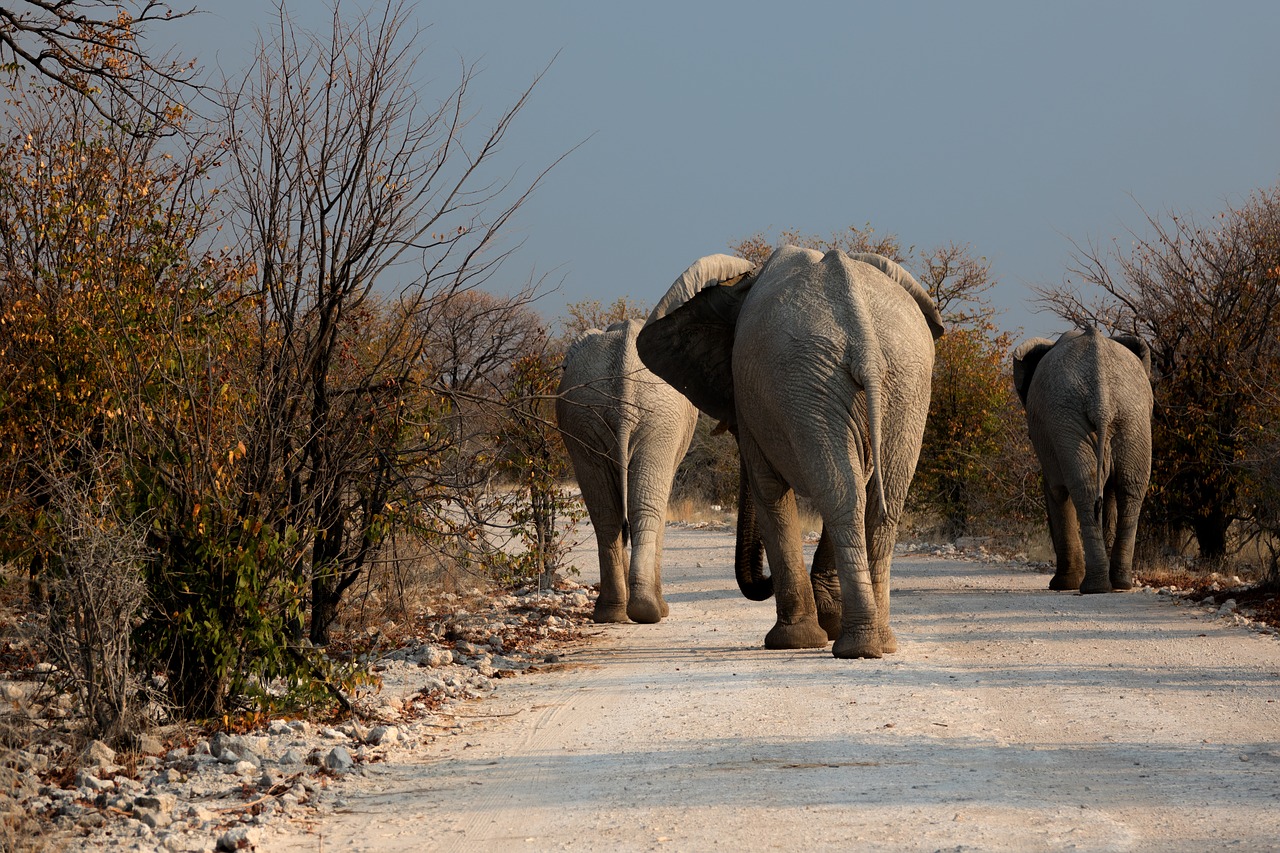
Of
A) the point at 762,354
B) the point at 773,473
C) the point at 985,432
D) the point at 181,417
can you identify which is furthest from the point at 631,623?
the point at 985,432

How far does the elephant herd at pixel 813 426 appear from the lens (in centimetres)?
880

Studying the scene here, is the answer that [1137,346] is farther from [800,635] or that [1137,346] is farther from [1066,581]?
[800,635]

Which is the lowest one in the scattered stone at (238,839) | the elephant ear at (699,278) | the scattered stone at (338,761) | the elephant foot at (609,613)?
the scattered stone at (238,839)

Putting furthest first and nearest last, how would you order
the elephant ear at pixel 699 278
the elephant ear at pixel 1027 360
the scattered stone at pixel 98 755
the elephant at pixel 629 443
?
the elephant ear at pixel 1027 360, the elephant at pixel 629 443, the elephant ear at pixel 699 278, the scattered stone at pixel 98 755

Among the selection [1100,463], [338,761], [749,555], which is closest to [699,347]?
[749,555]

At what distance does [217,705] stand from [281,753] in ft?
2.64

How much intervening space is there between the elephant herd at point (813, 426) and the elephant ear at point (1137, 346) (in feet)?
2.85

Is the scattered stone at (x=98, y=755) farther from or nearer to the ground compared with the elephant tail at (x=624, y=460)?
nearer to the ground

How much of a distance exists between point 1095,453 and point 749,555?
4.75 meters

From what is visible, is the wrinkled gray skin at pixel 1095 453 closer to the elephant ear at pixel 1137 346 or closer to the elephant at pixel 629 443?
the elephant ear at pixel 1137 346

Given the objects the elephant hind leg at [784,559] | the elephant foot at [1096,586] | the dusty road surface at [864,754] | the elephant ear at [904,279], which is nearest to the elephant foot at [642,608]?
the dusty road surface at [864,754]

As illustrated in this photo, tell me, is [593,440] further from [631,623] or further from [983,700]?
[983,700]

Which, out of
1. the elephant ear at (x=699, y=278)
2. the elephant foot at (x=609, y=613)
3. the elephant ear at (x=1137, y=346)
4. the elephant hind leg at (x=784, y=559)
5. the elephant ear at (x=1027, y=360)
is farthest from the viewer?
the elephant ear at (x=1027, y=360)

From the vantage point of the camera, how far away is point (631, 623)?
12.0 meters
